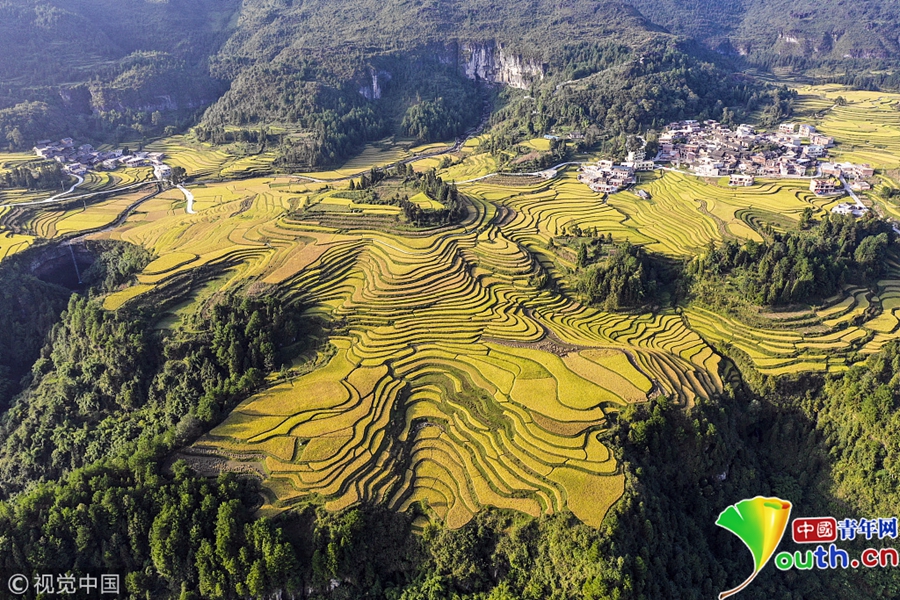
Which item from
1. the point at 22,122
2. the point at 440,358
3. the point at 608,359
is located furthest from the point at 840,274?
the point at 22,122

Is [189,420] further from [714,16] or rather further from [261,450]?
[714,16]

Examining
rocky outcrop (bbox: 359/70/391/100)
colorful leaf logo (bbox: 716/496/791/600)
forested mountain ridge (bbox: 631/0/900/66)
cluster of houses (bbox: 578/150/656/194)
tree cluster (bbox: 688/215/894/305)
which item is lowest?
colorful leaf logo (bbox: 716/496/791/600)

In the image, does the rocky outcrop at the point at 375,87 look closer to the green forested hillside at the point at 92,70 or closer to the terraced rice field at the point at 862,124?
the green forested hillside at the point at 92,70

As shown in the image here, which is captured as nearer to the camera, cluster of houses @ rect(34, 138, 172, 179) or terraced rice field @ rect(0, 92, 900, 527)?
terraced rice field @ rect(0, 92, 900, 527)

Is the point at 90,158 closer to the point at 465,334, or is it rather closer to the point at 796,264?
the point at 465,334

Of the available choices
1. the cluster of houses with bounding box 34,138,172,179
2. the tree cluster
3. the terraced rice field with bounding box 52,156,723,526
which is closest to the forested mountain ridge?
the tree cluster

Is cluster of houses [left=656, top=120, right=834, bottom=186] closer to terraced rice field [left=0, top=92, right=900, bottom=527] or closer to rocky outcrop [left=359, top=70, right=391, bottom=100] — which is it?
terraced rice field [left=0, top=92, right=900, bottom=527]

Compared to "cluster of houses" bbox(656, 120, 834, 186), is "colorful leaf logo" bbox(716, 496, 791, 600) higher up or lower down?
lower down

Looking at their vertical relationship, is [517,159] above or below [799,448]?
above
